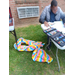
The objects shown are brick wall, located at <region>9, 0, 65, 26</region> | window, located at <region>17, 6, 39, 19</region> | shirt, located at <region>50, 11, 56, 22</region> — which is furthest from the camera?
window, located at <region>17, 6, 39, 19</region>

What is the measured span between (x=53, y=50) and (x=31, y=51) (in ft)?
2.41

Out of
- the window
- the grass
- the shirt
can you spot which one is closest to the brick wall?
the window

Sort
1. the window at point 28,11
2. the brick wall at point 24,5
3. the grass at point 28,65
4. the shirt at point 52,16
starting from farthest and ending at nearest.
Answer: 1. the window at point 28,11
2. the brick wall at point 24,5
3. the shirt at point 52,16
4. the grass at point 28,65

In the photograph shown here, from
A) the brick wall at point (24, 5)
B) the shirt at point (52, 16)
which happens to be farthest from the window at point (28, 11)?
the shirt at point (52, 16)

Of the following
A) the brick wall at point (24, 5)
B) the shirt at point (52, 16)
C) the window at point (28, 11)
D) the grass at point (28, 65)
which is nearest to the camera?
the grass at point (28, 65)

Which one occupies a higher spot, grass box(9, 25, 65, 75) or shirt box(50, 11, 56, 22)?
shirt box(50, 11, 56, 22)

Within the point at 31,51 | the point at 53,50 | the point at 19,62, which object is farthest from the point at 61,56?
the point at 19,62

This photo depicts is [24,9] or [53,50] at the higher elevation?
[24,9]

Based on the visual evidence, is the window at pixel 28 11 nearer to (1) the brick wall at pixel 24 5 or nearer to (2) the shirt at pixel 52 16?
(1) the brick wall at pixel 24 5

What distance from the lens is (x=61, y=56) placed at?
2152 millimetres

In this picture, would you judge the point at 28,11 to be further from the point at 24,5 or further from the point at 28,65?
the point at 28,65

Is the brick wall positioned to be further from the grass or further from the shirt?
the shirt
